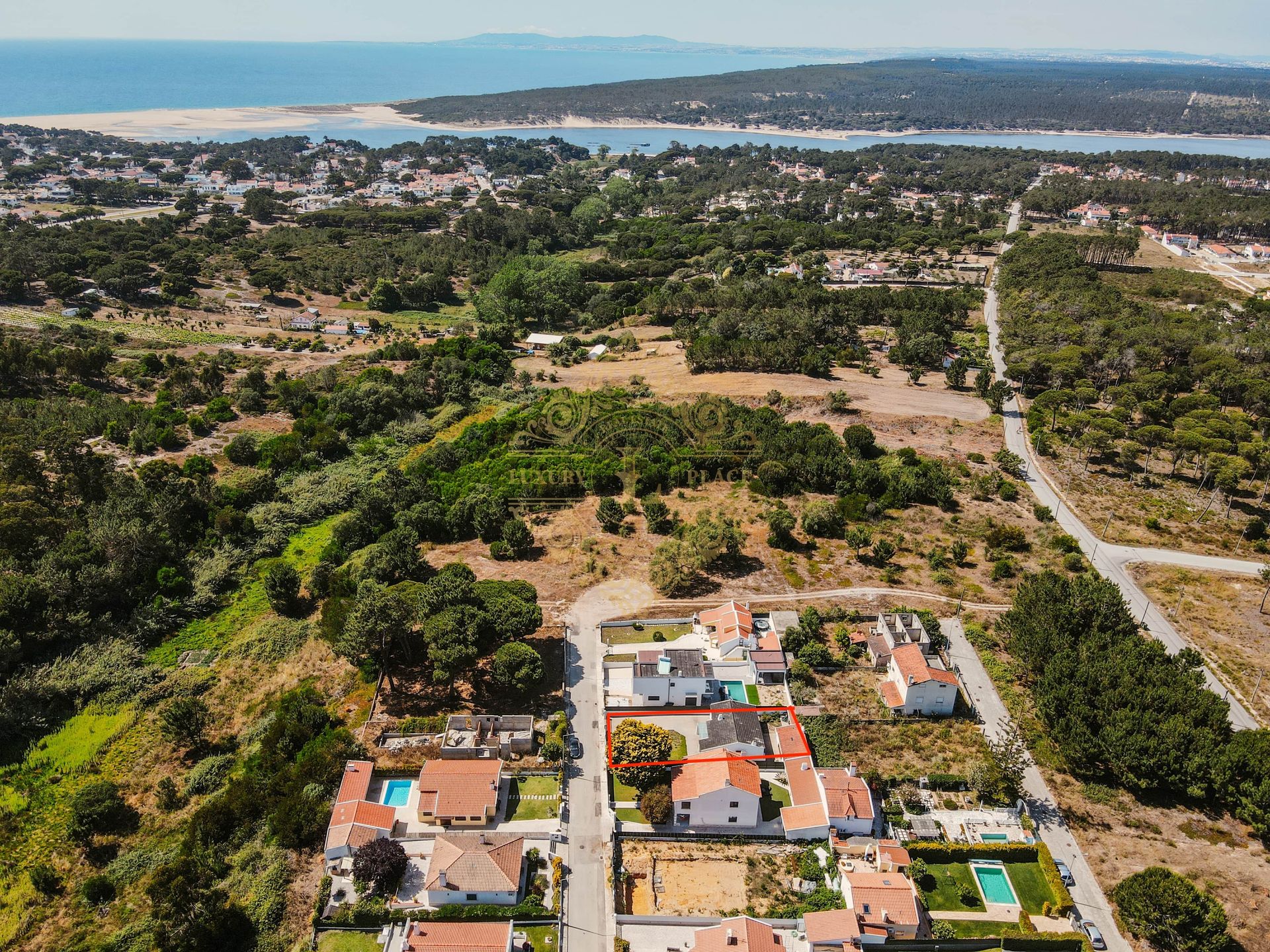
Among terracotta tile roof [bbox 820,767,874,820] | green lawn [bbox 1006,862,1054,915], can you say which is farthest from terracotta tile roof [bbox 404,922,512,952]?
green lawn [bbox 1006,862,1054,915]

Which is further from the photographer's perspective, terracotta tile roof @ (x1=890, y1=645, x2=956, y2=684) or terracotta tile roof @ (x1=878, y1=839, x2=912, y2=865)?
terracotta tile roof @ (x1=890, y1=645, x2=956, y2=684)

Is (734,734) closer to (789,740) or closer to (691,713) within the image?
(789,740)

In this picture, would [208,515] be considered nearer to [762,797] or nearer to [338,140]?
[762,797]

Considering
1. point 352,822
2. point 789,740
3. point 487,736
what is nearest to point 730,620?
point 789,740

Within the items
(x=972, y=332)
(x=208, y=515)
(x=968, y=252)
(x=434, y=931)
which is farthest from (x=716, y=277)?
(x=434, y=931)

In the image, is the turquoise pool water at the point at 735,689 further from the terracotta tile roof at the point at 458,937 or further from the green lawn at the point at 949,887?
the terracotta tile roof at the point at 458,937

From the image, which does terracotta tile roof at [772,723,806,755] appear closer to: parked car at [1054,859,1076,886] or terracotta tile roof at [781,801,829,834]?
terracotta tile roof at [781,801,829,834]

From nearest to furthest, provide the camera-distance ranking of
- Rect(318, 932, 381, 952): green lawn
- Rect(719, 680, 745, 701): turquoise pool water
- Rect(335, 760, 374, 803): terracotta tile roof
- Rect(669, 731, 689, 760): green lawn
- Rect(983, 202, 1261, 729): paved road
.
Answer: Rect(318, 932, 381, 952): green lawn → Rect(335, 760, 374, 803): terracotta tile roof → Rect(669, 731, 689, 760): green lawn → Rect(719, 680, 745, 701): turquoise pool water → Rect(983, 202, 1261, 729): paved road
